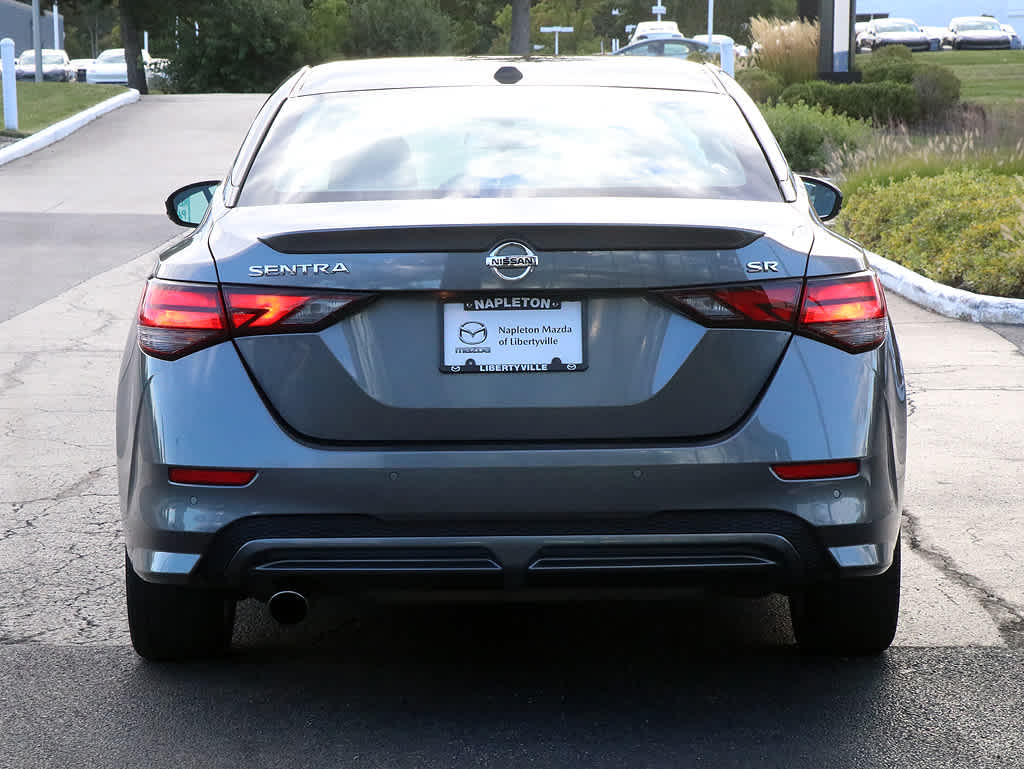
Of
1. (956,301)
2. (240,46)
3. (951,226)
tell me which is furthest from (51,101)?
(240,46)

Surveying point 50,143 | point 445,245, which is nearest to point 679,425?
point 445,245

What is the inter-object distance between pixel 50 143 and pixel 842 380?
21.0 m

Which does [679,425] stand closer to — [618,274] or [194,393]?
[618,274]

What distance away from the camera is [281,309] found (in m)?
3.58

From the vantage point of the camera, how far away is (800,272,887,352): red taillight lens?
365 centimetres

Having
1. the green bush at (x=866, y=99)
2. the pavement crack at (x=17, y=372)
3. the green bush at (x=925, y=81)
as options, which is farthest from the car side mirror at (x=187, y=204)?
the green bush at (x=925, y=81)

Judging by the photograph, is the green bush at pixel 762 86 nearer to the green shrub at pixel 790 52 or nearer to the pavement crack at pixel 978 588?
the green shrub at pixel 790 52

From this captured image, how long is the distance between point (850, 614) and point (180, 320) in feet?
6.36

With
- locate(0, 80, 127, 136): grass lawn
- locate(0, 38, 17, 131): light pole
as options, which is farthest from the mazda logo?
locate(0, 38, 17, 131): light pole

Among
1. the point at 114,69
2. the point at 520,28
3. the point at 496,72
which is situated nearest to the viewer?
the point at 496,72

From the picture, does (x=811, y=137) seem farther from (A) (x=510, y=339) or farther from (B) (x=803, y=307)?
(A) (x=510, y=339)

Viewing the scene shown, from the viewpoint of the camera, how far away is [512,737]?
12.5ft

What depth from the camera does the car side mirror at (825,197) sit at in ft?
17.2

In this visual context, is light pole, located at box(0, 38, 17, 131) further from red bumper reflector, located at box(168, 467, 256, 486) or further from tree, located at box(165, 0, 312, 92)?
tree, located at box(165, 0, 312, 92)
